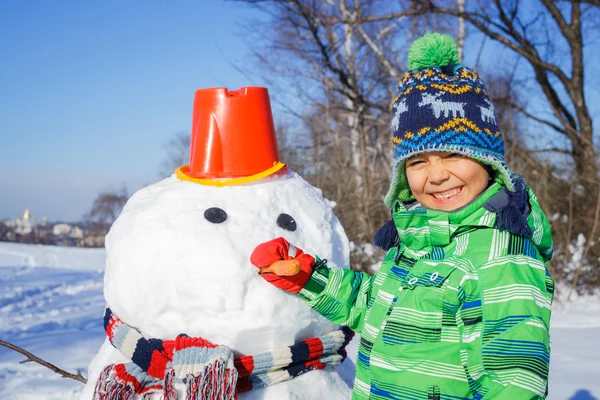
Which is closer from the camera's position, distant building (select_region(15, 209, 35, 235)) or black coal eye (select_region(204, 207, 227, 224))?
black coal eye (select_region(204, 207, 227, 224))

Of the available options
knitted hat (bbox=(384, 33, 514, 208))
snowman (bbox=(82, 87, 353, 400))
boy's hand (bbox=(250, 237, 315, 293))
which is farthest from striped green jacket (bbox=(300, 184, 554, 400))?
snowman (bbox=(82, 87, 353, 400))

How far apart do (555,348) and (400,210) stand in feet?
13.0

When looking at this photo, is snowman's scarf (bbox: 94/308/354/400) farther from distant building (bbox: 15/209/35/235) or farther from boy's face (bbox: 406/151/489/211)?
distant building (bbox: 15/209/35/235)

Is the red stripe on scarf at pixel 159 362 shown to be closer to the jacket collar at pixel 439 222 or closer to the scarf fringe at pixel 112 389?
the scarf fringe at pixel 112 389

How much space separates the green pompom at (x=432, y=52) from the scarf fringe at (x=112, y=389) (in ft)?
4.52

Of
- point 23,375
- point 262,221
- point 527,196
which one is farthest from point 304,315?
point 23,375

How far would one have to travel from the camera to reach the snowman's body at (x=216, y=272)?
194 centimetres

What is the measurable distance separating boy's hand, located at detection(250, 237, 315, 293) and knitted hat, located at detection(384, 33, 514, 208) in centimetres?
45

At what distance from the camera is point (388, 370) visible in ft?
5.24

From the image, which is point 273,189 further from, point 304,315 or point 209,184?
point 304,315

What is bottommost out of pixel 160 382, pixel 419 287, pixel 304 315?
pixel 160 382

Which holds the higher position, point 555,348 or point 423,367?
point 423,367

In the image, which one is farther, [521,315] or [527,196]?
[527,196]

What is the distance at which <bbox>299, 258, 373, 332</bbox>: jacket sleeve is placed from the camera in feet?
6.34
